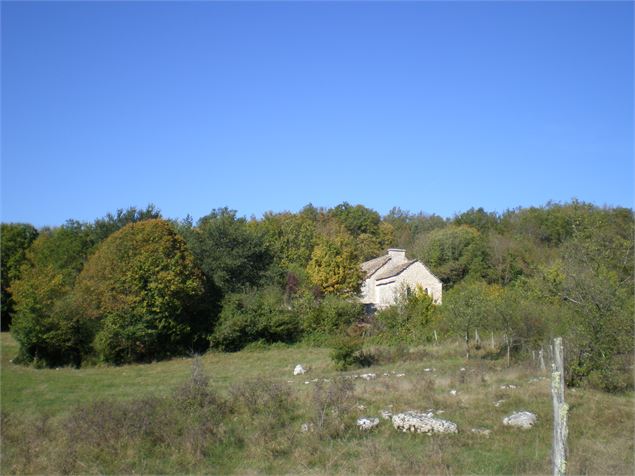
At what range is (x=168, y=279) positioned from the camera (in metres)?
31.3

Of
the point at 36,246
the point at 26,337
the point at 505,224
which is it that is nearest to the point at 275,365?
the point at 26,337

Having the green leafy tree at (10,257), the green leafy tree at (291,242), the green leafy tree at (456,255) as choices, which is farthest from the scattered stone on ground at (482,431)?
the green leafy tree at (10,257)

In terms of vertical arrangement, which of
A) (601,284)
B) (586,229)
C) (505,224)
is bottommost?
(601,284)

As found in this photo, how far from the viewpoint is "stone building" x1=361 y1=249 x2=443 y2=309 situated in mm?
44219

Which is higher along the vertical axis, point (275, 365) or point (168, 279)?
point (168, 279)

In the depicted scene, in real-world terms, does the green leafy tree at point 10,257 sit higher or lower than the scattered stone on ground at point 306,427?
higher

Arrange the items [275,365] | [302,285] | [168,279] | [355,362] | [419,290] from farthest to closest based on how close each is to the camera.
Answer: [302,285] → [419,290] → [168,279] → [275,365] → [355,362]

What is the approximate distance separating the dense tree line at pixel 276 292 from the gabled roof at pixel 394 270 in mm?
2993

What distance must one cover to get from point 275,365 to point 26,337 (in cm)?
1386

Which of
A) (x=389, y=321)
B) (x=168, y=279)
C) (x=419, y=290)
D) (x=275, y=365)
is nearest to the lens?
(x=275, y=365)

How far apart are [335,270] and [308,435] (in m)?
31.8

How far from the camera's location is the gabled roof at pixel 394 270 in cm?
4431

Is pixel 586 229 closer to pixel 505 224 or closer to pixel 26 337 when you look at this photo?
pixel 26 337

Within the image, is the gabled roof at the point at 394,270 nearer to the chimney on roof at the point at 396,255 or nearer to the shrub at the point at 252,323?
the chimney on roof at the point at 396,255
